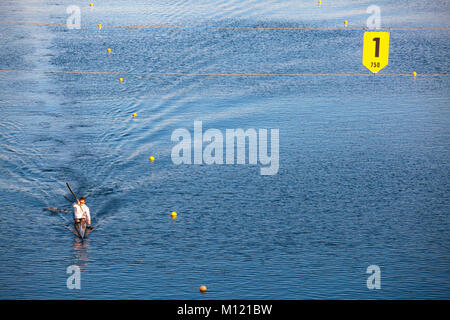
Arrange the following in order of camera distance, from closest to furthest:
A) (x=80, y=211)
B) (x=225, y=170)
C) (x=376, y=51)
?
1. (x=80, y=211)
2. (x=225, y=170)
3. (x=376, y=51)

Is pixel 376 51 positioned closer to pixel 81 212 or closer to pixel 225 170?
pixel 225 170

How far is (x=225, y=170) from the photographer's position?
98.4 feet

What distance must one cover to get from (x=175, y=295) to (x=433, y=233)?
1092cm

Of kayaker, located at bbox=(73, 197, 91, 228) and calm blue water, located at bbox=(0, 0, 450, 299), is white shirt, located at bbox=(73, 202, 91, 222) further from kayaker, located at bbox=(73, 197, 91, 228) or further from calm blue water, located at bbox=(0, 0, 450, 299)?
calm blue water, located at bbox=(0, 0, 450, 299)

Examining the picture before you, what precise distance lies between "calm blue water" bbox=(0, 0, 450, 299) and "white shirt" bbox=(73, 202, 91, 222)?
104 cm

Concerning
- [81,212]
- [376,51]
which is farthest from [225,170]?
[376,51]

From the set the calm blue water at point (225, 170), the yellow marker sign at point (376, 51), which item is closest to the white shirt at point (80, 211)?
the calm blue water at point (225, 170)

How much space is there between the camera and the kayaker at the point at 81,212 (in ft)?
77.6

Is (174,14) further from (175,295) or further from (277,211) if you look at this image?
(175,295)

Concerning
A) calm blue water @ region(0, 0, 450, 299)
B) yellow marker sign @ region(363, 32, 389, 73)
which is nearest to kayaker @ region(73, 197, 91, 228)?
calm blue water @ region(0, 0, 450, 299)

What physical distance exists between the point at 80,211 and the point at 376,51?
32.0 meters

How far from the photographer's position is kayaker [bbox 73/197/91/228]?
23.7m

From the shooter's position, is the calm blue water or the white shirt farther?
the white shirt
